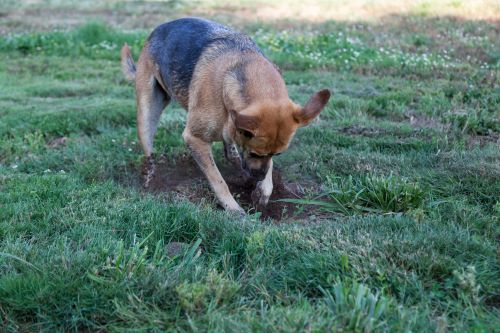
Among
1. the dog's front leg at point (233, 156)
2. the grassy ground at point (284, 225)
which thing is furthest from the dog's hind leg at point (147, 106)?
the dog's front leg at point (233, 156)

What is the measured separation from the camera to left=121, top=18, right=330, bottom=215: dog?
4652mm

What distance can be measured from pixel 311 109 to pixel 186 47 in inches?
71.0

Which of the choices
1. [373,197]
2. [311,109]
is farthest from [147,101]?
[373,197]

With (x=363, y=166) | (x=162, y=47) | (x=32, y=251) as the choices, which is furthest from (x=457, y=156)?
(x=32, y=251)

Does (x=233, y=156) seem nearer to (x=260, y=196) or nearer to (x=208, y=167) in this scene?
(x=208, y=167)

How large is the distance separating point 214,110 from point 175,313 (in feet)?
8.02

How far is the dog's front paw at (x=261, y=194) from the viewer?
5.38 meters

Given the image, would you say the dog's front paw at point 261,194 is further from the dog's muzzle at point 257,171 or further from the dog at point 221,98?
the dog's muzzle at point 257,171

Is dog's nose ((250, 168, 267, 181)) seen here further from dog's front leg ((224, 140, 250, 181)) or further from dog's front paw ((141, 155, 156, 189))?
dog's front paw ((141, 155, 156, 189))

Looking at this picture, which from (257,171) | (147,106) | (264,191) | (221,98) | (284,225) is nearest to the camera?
(284,225)

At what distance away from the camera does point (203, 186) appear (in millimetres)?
5781

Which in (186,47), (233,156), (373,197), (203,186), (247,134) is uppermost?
(186,47)

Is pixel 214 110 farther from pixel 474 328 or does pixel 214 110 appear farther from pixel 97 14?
pixel 97 14

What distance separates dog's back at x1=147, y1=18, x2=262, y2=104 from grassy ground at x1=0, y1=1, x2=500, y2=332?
0.90m
